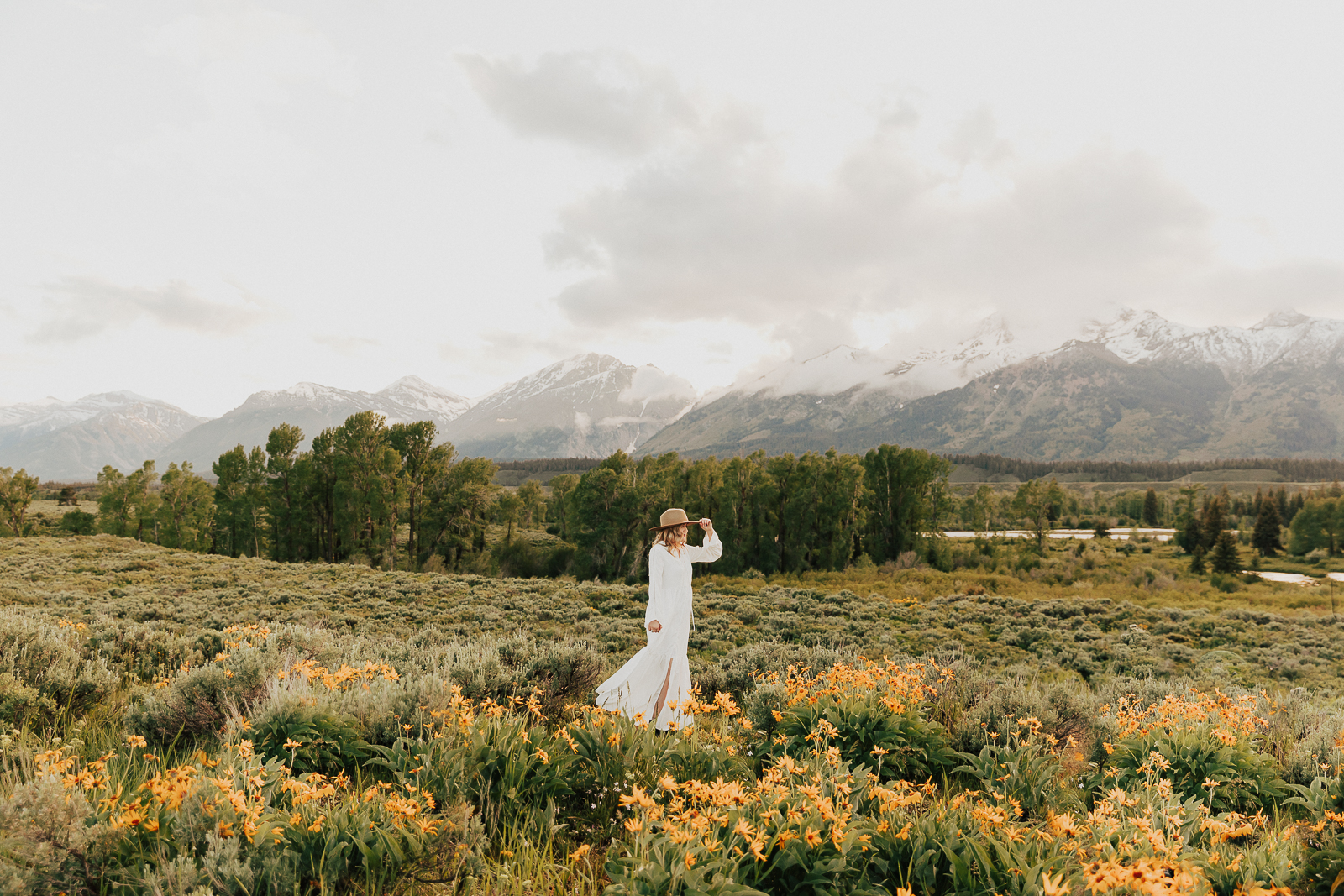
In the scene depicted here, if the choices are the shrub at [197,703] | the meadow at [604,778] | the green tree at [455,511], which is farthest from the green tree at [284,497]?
the shrub at [197,703]

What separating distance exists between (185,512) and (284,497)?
41.8ft

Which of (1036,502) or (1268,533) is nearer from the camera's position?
(1268,533)

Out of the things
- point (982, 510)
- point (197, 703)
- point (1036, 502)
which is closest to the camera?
point (197, 703)

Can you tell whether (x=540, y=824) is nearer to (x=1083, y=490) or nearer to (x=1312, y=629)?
(x=1312, y=629)

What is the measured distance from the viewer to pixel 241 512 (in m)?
47.1

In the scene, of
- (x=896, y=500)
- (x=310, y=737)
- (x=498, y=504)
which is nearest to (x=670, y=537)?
(x=310, y=737)

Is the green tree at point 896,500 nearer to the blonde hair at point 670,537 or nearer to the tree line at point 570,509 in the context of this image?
the tree line at point 570,509

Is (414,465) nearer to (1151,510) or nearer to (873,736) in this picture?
(873,736)

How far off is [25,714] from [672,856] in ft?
21.4

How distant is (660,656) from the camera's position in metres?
6.80

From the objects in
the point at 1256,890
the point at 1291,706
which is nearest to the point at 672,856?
the point at 1256,890

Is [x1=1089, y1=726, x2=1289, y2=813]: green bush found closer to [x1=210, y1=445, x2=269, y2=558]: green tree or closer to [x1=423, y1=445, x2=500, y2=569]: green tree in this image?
[x1=423, y1=445, x2=500, y2=569]: green tree

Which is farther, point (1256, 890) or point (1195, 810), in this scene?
point (1195, 810)

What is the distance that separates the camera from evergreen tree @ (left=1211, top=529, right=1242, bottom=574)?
46.7 m
